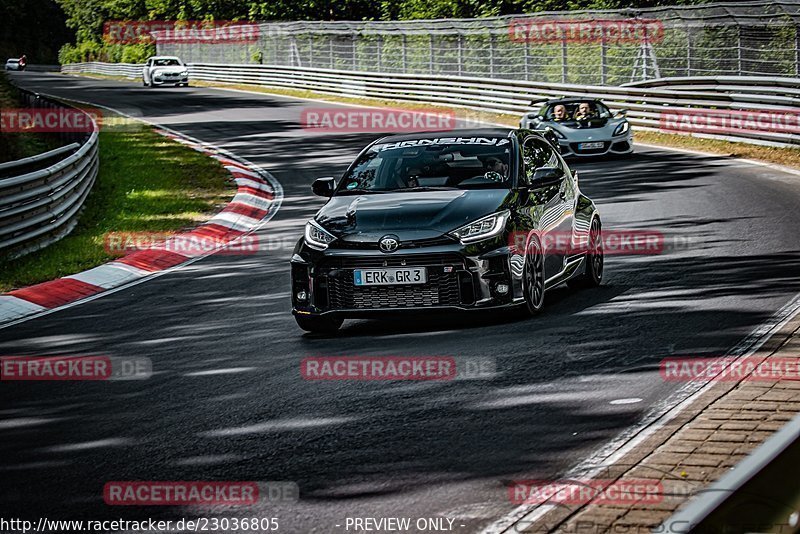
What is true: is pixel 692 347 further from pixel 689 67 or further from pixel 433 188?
pixel 689 67

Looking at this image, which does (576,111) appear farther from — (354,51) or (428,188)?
(354,51)

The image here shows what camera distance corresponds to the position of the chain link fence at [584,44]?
26.9 metres

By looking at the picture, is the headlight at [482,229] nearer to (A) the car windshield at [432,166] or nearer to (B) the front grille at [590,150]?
(A) the car windshield at [432,166]

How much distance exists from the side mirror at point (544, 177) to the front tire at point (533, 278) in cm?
56

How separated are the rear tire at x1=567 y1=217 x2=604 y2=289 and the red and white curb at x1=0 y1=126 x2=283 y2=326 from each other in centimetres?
498

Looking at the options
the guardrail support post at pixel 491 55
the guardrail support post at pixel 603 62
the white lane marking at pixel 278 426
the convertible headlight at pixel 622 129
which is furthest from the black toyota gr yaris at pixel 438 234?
the guardrail support post at pixel 491 55

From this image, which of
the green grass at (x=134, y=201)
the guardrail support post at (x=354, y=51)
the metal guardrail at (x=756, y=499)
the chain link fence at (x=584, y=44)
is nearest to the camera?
the metal guardrail at (x=756, y=499)

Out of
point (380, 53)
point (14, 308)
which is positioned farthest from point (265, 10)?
point (14, 308)

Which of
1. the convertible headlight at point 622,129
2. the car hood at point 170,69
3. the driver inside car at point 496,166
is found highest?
the driver inside car at point 496,166

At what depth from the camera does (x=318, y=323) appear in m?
9.41

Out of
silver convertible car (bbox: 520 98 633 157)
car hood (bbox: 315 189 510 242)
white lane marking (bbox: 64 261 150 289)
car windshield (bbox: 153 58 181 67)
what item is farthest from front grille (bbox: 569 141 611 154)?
car windshield (bbox: 153 58 181 67)

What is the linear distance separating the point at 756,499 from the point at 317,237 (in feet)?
23.8

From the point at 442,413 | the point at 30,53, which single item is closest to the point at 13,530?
the point at 442,413

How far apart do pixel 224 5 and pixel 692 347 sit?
72.1 m
